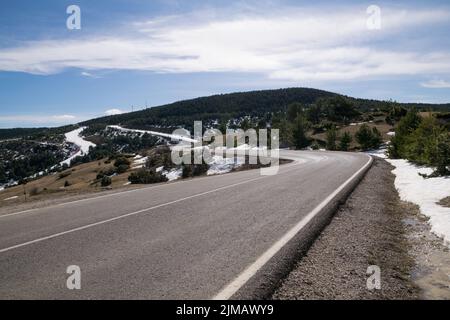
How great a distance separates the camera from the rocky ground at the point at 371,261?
16.0 ft

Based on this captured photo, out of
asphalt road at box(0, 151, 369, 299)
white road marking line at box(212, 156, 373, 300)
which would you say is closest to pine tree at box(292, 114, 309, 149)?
asphalt road at box(0, 151, 369, 299)

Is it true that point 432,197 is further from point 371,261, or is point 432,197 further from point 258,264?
point 258,264

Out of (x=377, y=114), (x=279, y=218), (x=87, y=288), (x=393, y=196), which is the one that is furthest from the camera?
(x=377, y=114)

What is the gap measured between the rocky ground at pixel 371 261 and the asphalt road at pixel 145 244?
27.3 inches

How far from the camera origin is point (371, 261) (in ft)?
19.6

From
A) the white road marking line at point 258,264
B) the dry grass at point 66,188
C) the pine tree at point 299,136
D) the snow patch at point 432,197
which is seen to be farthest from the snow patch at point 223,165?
the pine tree at point 299,136

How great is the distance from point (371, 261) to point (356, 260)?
231 mm

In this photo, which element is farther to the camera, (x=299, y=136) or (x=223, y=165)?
(x=299, y=136)

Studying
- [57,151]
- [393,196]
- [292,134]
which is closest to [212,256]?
[393,196]

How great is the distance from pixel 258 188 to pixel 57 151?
626ft

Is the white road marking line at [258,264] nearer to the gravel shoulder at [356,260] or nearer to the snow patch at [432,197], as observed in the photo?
the gravel shoulder at [356,260]

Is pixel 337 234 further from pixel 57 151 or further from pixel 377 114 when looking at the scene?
pixel 57 151

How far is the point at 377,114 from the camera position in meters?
106

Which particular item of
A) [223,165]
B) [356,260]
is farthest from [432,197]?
[223,165]
